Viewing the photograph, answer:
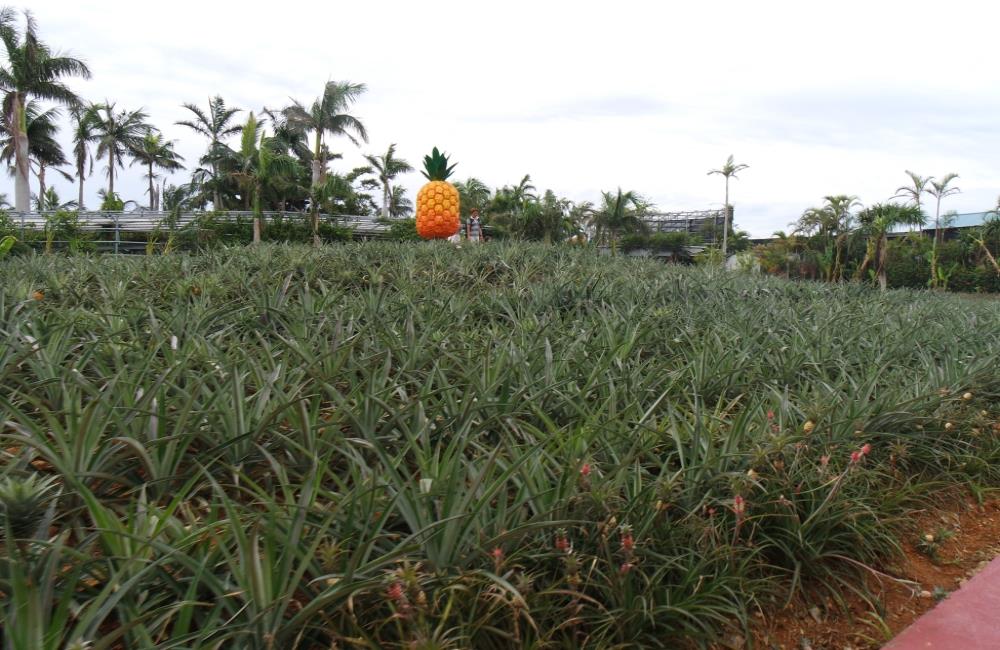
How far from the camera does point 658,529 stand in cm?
227

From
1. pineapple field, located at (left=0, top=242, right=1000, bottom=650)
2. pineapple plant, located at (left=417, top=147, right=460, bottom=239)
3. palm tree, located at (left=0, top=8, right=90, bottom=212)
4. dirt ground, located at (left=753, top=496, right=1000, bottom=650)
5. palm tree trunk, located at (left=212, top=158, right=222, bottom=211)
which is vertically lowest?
dirt ground, located at (left=753, top=496, right=1000, bottom=650)

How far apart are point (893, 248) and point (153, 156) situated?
47053mm

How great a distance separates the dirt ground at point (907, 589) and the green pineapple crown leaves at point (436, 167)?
11.4 metres

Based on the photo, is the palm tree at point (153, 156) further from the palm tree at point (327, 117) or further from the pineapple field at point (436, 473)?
the pineapple field at point (436, 473)

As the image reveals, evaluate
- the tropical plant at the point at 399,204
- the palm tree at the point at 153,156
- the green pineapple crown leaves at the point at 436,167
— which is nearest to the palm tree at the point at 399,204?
the tropical plant at the point at 399,204

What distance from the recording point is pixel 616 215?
3906cm

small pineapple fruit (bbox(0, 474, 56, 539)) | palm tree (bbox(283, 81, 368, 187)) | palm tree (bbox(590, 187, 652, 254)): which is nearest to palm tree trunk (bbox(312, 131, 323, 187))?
palm tree (bbox(283, 81, 368, 187))

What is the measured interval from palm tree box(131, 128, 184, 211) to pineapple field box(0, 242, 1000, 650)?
146 ft

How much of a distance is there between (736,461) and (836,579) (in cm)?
57

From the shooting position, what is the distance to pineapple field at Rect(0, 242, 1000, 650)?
5.44 ft

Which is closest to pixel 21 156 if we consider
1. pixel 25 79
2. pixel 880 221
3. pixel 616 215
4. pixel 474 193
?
pixel 25 79

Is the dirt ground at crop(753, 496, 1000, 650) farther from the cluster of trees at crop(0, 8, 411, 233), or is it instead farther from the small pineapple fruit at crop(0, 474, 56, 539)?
the cluster of trees at crop(0, 8, 411, 233)

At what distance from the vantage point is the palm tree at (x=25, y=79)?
2969cm

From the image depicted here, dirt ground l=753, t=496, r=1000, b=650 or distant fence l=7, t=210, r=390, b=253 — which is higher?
distant fence l=7, t=210, r=390, b=253
